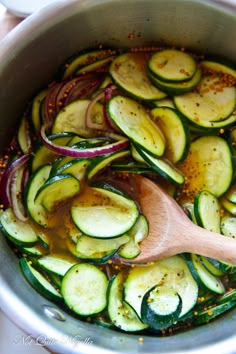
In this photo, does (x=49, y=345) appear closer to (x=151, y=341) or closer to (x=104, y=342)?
(x=104, y=342)

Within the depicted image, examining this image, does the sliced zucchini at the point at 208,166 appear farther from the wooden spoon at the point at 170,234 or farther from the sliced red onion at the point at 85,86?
the sliced red onion at the point at 85,86

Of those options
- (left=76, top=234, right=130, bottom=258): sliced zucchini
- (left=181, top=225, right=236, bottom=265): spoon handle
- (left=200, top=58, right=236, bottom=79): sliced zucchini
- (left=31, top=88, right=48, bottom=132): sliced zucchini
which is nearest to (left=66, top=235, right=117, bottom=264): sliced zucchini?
(left=76, top=234, right=130, bottom=258): sliced zucchini

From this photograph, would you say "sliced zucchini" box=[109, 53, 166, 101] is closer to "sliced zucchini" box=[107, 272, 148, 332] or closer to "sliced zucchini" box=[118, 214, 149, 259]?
"sliced zucchini" box=[118, 214, 149, 259]

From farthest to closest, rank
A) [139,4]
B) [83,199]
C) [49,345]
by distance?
1. [83,199]
2. [139,4]
3. [49,345]

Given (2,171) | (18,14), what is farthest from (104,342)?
(18,14)

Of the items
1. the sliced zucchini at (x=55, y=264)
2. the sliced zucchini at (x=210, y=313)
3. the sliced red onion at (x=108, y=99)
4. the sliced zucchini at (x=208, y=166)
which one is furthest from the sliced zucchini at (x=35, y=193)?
the sliced zucchini at (x=210, y=313)

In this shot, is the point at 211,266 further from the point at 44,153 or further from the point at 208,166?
the point at 44,153

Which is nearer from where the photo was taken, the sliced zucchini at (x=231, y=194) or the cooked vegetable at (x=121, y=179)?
the cooked vegetable at (x=121, y=179)
